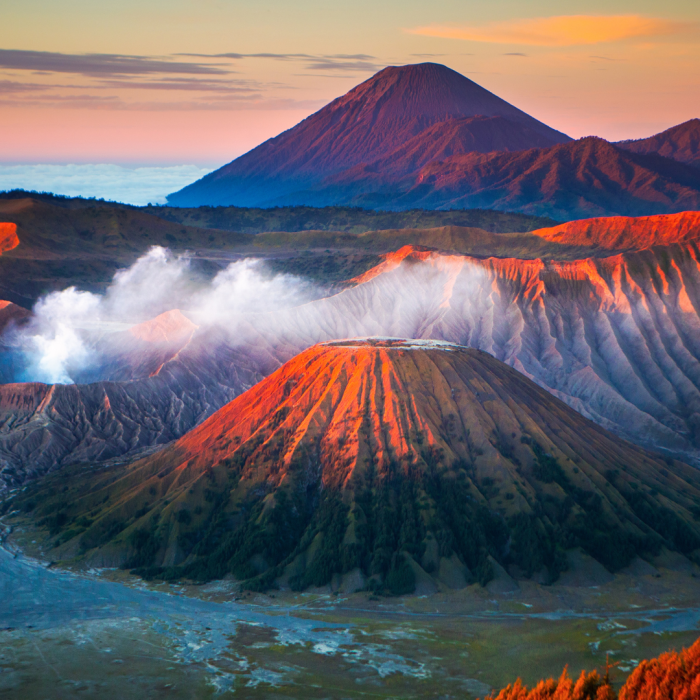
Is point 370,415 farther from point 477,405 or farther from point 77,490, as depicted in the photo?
point 77,490

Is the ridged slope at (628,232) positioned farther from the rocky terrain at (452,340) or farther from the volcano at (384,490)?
the volcano at (384,490)

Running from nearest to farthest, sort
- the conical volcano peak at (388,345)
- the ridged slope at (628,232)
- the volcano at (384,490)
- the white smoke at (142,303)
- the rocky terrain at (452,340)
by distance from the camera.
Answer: the volcano at (384,490) → the conical volcano peak at (388,345) → the rocky terrain at (452,340) → the white smoke at (142,303) → the ridged slope at (628,232)

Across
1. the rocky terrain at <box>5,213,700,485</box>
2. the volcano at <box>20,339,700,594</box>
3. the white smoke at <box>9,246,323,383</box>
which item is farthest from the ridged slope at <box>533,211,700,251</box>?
the volcano at <box>20,339,700,594</box>

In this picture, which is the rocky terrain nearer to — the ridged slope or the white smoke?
the ridged slope

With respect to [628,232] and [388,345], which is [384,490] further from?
[628,232]

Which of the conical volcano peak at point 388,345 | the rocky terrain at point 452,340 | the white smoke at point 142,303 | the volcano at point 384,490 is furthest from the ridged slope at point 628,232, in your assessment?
the volcano at point 384,490

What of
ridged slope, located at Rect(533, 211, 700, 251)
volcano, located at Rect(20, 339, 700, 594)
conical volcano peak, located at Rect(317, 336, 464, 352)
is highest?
ridged slope, located at Rect(533, 211, 700, 251)

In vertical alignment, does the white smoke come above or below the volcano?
above

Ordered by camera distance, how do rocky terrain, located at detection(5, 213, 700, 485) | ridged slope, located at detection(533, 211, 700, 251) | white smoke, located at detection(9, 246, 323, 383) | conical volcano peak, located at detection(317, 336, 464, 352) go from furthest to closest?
ridged slope, located at detection(533, 211, 700, 251)
white smoke, located at detection(9, 246, 323, 383)
rocky terrain, located at detection(5, 213, 700, 485)
conical volcano peak, located at detection(317, 336, 464, 352)
